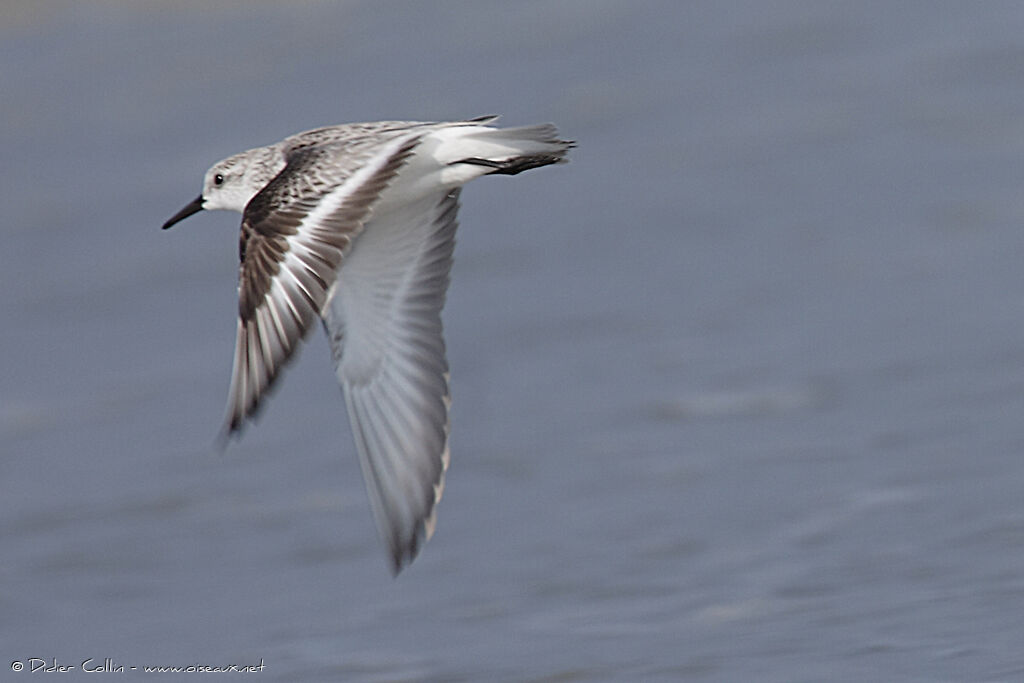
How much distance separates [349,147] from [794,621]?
203 cm

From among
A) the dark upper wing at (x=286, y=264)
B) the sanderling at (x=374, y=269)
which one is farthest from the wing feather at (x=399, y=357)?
the dark upper wing at (x=286, y=264)

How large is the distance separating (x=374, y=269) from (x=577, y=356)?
2.51 meters

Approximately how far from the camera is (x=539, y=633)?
6.49m

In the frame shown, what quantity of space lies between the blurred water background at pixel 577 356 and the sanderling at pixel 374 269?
30.1 inches

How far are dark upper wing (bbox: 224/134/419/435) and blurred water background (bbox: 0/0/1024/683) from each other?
4.49ft

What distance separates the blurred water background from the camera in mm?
6621

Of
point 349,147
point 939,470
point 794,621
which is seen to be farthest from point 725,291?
point 349,147

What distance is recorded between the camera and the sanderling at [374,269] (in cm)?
530

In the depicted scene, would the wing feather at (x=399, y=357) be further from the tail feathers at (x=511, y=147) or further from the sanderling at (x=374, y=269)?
the tail feathers at (x=511, y=147)

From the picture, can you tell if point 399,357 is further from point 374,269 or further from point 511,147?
point 511,147

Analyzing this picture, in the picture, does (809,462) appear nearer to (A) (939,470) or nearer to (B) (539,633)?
(A) (939,470)

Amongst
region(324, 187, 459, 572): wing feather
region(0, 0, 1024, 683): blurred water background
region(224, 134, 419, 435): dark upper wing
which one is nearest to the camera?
region(224, 134, 419, 435): dark upper wing

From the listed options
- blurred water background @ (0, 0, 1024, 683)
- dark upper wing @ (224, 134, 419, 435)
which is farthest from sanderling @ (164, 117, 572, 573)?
blurred water background @ (0, 0, 1024, 683)

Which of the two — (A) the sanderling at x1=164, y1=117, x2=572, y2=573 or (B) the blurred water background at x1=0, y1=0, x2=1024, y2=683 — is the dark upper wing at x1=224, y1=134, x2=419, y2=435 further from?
(B) the blurred water background at x1=0, y1=0, x2=1024, y2=683
